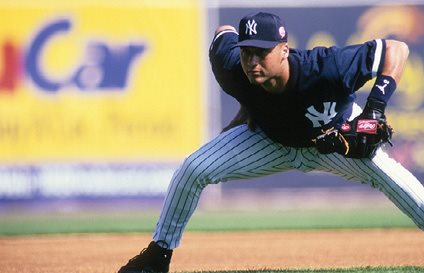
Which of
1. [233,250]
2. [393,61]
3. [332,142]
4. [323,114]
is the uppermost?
[393,61]

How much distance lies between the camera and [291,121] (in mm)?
4219

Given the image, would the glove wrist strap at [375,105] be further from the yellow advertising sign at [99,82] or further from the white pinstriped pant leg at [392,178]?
the yellow advertising sign at [99,82]

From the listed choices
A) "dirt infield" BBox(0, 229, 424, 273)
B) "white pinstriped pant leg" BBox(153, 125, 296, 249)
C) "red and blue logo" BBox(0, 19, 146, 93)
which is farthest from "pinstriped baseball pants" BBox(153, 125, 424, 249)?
"red and blue logo" BBox(0, 19, 146, 93)

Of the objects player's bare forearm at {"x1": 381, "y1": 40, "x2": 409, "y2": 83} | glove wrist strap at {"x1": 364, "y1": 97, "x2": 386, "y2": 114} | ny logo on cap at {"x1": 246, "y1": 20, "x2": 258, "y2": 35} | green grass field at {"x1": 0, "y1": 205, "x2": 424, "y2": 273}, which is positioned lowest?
green grass field at {"x1": 0, "y1": 205, "x2": 424, "y2": 273}

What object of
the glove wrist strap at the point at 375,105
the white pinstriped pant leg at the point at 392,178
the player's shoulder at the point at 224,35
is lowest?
the white pinstriped pant leg at the point at 392,178

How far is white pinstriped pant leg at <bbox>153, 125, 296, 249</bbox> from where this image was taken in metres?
4.34

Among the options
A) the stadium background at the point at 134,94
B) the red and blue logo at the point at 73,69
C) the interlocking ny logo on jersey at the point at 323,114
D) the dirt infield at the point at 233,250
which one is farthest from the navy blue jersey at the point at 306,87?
the red and blue logo at the point at 73,69

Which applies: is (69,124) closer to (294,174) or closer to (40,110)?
(40,110)

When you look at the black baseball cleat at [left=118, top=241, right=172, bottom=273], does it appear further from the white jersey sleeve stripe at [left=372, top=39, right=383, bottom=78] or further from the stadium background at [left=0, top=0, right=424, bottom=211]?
the stadium background at [left=0, top=0, right=424, bottom=211]

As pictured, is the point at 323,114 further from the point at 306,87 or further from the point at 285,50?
the point at 285,50

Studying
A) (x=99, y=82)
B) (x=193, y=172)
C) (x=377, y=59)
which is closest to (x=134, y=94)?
(x=99, y=82)

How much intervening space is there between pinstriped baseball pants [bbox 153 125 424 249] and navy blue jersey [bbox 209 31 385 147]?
0.10 meters

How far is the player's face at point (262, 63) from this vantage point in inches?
157

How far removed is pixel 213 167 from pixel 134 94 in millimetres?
5613
